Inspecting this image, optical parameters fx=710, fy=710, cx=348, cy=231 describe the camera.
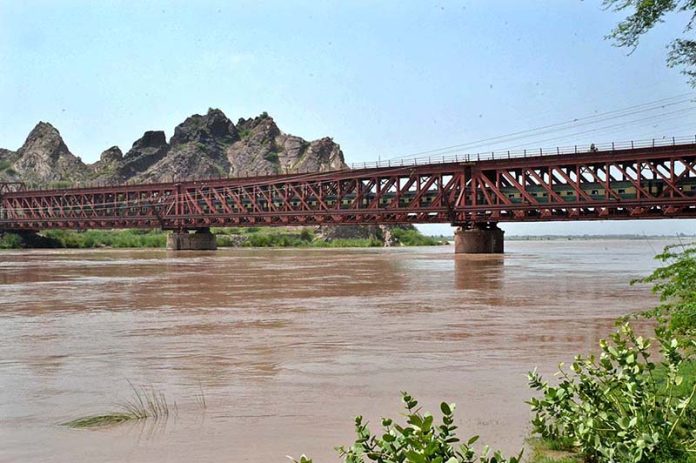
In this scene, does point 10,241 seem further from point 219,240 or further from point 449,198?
point 449,198

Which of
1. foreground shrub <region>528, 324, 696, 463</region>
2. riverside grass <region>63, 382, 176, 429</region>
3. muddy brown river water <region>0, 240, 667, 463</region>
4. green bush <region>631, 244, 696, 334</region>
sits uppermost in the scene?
green bush <region>631, 244, 696, 334</region>

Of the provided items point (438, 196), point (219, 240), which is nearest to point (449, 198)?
point (438, 196)

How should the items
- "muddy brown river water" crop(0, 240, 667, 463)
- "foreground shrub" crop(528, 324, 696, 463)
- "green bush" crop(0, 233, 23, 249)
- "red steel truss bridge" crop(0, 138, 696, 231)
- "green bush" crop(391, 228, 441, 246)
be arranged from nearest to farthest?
"foreground shrub" crop(528, 324, 696, 463), "muddy brown river water" crop(0, 240, 667, 463), "red steel truss bridge" crop(0, 138, 696, 231), "green bush" crop(0, 233, 23, 249), "green bush" crop(391, 228, 441, 246)

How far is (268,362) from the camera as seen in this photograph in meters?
11.5

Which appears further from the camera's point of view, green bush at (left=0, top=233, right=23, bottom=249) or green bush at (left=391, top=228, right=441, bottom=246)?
green bush at (left=391, top=228, right=441, bottom=246)

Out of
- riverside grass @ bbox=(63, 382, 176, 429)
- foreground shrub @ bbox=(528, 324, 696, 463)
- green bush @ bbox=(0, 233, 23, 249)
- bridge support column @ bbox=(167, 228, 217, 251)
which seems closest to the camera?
foreground shrub @ bbox=(528, 324, 696, 463)

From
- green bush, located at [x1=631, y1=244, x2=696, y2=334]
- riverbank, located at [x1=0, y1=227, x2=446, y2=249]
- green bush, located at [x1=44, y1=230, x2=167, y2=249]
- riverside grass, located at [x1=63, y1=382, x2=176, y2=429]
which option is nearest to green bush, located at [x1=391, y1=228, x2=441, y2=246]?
riverbank, located at [x1=0, y1=227, x2=446, y2=249]

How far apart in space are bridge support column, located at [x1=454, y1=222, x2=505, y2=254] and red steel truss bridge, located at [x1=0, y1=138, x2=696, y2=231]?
1361 millimetres

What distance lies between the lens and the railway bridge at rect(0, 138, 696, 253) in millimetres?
65750

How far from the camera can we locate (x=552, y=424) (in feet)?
23.3

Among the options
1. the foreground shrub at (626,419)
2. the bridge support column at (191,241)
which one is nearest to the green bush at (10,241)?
the bridge support column at (191,241)

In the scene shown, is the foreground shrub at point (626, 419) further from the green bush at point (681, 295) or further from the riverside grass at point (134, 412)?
the riverside grass at point (134, 412)

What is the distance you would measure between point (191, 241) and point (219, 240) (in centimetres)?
3149

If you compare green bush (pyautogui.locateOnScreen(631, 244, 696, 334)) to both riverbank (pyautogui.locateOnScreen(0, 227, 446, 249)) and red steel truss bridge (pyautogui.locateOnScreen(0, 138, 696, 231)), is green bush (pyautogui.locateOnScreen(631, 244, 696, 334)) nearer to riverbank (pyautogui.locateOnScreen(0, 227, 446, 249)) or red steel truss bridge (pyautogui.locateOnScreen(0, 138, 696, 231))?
red steel truss bridge (pyautogui.locateOnScreen(0, 138, 696, 231))
